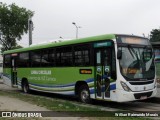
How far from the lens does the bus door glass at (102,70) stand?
1420 cm

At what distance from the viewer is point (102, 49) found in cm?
1462

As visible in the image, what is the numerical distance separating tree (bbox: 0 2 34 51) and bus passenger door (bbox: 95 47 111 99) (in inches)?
1445

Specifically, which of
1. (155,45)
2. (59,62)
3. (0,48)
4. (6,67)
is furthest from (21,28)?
(59,62)

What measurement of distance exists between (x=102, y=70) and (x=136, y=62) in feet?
4.78

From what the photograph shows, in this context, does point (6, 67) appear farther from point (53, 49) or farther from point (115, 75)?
point (115, 75)

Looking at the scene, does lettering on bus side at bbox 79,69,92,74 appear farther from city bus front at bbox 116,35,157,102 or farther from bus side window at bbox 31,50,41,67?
bus side window at bbox 31,50,41,67

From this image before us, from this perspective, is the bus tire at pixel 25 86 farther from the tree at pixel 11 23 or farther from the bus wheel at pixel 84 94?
the tree at pixel 11 23

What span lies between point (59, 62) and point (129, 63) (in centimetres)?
503

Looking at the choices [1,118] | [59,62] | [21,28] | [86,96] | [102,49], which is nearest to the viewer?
[1,118]

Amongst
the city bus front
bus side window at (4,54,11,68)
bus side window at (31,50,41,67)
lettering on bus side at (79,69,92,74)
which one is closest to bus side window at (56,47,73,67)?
lettering on bus side at (79,69,92,74)

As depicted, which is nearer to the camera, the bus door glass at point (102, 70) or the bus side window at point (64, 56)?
the bus door glass at point (102, 70)

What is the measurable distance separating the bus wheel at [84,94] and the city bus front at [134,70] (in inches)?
95.3

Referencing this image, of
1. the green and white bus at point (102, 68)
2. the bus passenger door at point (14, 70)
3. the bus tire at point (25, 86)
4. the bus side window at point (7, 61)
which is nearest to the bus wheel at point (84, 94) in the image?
the green and white bus at point (102, 68)

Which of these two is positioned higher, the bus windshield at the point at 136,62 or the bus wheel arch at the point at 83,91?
the bus windshield at the point at 136,62
